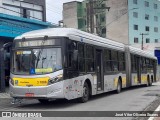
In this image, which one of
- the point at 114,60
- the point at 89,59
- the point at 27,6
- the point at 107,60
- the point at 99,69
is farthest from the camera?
the point at 27,6

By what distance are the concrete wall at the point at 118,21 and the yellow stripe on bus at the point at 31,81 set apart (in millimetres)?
63552

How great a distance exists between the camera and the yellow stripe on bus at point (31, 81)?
13.1 meters

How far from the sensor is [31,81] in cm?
1328

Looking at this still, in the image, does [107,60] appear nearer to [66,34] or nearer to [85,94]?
[85,94]

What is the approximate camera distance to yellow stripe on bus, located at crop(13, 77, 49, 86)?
13070mm

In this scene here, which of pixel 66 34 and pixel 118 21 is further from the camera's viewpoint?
pixel 118 21

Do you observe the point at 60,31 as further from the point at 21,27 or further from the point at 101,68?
the point at 21,27

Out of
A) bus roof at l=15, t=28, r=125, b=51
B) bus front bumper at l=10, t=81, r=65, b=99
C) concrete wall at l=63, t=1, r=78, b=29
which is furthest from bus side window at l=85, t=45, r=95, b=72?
concrete wall at l=63, t=1, r=78, b=29

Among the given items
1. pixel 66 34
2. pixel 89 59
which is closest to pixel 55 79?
pixel 66 34

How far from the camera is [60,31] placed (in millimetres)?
14023

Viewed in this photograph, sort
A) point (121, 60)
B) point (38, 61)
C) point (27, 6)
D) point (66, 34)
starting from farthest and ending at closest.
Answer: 1. point (27, 6)
2. point (121, 60)
3. point (66, 34)
4. point (38, 61)

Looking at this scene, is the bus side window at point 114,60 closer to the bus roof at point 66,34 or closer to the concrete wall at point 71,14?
the bus roof at point 66,34

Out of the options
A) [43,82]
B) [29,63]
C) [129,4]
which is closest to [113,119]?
[43,82]

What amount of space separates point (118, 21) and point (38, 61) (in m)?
66.0
